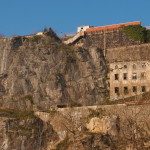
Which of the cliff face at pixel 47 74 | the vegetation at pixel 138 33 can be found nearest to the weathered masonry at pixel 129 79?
the cliff face at pixel 47 74

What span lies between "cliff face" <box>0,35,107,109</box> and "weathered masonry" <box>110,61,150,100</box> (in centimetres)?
151

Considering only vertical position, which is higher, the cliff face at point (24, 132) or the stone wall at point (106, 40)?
the stone wall at point (106, 40)

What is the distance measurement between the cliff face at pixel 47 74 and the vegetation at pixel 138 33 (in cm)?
578

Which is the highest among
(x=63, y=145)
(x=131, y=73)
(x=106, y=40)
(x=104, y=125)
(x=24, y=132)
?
(x=106, y=40)

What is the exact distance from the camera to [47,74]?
4994 centimetres

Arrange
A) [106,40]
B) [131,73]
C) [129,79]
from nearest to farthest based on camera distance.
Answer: [129,79] → [131,73] → [106,40]

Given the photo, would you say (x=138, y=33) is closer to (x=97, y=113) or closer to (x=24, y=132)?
(x=97, y=113)

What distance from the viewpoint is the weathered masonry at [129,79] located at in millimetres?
48031

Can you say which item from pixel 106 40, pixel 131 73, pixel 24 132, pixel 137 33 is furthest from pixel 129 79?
pixel 24 132

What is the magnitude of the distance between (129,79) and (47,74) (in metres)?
10.9

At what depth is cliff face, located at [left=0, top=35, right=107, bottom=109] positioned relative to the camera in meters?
48.1

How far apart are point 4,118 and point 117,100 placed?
14.4 m

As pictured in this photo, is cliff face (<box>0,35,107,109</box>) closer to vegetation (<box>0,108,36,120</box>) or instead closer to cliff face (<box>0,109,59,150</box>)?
vegetation (<box>0,108,36,120</box>)

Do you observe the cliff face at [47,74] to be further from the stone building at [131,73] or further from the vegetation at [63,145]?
the vegetation at [63,145]
